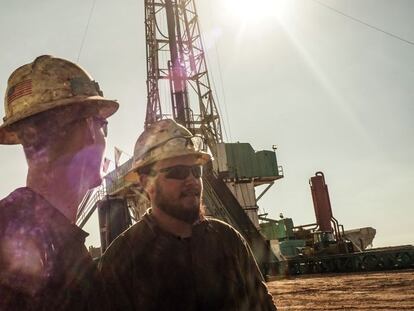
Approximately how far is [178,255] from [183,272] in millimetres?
125

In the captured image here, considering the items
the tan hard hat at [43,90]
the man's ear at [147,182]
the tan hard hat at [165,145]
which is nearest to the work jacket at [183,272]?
the man's ear at [147,182]

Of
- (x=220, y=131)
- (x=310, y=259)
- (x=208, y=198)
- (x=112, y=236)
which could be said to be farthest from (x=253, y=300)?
(x=220, y=131)

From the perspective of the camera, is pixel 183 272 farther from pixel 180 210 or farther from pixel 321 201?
pixel 321 201

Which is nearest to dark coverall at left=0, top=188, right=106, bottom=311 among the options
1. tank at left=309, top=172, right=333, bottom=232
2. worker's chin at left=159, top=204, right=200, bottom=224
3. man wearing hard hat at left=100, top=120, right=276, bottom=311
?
man wearing hard hat at left=100, top=120, right=276, bottom=311

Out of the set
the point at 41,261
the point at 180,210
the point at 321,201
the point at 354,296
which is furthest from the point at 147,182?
the point at 321,201

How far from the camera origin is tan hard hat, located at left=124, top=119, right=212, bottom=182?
3145mm

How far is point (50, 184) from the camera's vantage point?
1.52m

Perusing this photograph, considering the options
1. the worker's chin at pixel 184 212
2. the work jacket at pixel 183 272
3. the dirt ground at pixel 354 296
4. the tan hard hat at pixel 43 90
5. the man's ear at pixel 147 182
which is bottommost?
the dirt ground at pixel 354 296

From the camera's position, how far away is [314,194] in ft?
55.7

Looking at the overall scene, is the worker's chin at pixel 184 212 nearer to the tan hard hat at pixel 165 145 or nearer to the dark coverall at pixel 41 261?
the tan hard hat at pixel 165 145

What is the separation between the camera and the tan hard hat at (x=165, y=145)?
10.3ft

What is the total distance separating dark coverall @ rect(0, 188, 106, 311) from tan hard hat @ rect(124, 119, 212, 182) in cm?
163

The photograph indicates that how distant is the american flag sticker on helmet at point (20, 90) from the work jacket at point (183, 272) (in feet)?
4.18

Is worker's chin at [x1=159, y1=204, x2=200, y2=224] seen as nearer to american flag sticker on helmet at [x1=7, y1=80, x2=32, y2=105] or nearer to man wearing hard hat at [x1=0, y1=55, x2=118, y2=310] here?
man wearing hard hat at [x1=0, y1=55, x2=118, y2=310]
